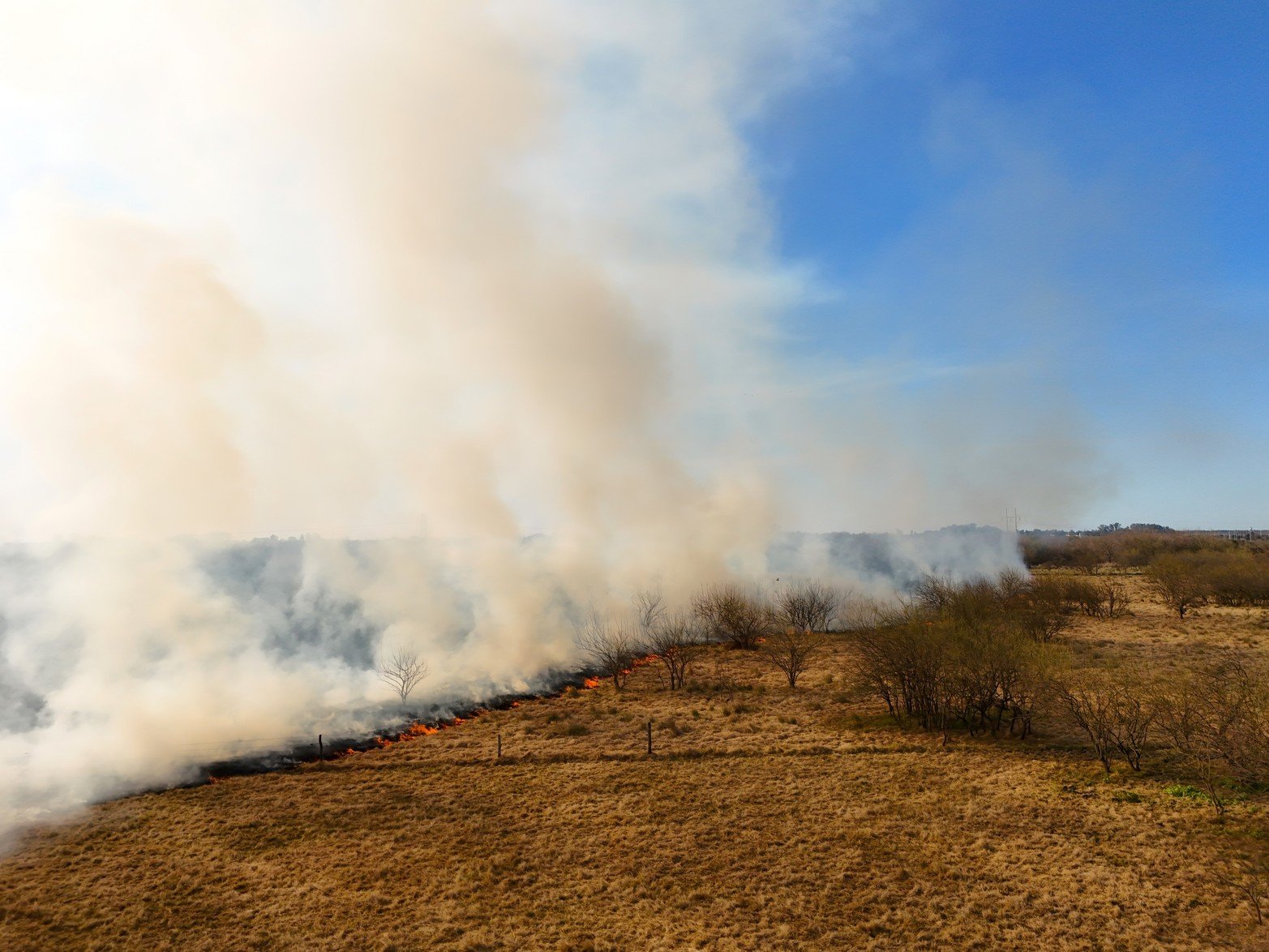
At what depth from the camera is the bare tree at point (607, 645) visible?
140ft

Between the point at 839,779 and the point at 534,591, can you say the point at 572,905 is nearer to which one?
the point at 839,779

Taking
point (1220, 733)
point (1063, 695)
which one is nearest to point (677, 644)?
point (1063, 695)

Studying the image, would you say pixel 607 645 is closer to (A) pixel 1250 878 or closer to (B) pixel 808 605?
(B) pixel 808 605

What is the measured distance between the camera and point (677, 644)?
4659 centimetres

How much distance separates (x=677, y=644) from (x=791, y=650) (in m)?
10.2

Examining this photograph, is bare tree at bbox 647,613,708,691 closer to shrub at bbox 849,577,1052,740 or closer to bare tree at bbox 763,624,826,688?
bare tree at bbox 763,624,826,688

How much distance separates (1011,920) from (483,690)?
30.5m

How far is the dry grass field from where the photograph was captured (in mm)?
13992

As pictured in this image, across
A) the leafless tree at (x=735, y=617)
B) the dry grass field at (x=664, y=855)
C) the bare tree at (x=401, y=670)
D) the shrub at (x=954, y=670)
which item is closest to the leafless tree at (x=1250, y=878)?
the dry grass field at (x=664, y=855)

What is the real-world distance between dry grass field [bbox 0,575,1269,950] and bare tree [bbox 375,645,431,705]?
1065 cm

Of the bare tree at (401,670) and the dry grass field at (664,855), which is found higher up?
the bare tree at (401,670)

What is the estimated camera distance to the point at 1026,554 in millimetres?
113688

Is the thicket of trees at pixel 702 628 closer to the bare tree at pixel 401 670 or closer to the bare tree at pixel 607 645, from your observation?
the bare tree at pixel 607 645

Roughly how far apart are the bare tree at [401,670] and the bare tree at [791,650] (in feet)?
75.2
